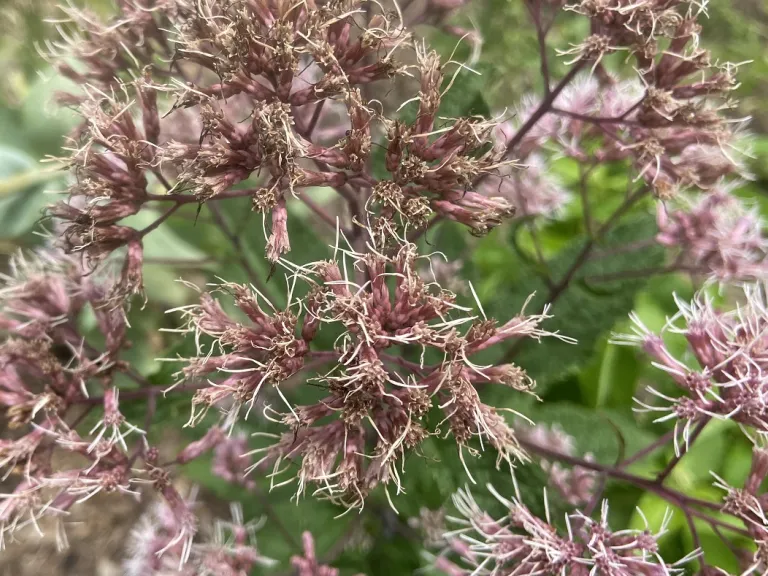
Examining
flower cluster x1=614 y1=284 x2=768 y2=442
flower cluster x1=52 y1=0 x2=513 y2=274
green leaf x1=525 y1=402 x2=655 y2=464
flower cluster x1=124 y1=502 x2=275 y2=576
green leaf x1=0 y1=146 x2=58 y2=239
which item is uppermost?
flower cluster x1=52 y1=0 x2=513 y2=274

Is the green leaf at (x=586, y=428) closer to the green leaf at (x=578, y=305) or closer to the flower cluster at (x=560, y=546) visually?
the green leaf at (x=578, y=305)

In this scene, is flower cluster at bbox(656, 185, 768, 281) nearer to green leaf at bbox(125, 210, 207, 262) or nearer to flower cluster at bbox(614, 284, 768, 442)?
flower cluster at bbox(614, 284, 768, 442)

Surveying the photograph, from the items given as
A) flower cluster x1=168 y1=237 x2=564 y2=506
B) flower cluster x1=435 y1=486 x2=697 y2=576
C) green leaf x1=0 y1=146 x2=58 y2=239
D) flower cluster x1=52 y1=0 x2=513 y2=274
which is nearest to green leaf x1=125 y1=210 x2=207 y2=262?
green leaf x1=0 y1=146 x2=58 y2=239

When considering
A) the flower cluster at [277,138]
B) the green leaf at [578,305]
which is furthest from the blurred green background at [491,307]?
the flower cluster at [277,138]

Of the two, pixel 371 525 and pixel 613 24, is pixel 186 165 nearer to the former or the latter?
pixel 613 24

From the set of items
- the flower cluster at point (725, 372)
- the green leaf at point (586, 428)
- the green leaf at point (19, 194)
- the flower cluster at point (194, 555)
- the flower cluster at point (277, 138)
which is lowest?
the flower cluster at point (194, 555)

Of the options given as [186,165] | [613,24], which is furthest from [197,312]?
[613,24]

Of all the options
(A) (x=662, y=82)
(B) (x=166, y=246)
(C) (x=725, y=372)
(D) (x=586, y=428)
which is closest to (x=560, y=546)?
(C) (x=725, y=372)

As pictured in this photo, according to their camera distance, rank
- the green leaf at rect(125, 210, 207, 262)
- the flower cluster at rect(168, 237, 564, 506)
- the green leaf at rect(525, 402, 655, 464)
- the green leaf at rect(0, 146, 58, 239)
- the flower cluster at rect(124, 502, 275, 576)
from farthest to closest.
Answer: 1. the green leaf at rect(125, 210, 207, 262)
2. the green leaf at rect(0, 146, 58, 239)
3. the green leaf at rect(525, 402, 655, 464)
4. the flower cluster at rect(124, 502, 275, 576)
5. the flower cluster at rect(168, 237, 564, 506)

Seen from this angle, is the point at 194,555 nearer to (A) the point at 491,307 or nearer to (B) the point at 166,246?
(A) the point at 491,307
